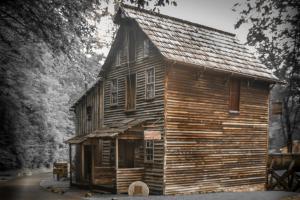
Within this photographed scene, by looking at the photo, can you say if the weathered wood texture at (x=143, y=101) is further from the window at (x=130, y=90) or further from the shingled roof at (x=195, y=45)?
the shingled roof at (x=195, y=45)

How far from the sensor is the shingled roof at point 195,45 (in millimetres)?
21094

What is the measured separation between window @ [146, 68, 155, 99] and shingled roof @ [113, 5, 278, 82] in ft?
6.03

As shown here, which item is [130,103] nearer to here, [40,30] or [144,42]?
[144,42]

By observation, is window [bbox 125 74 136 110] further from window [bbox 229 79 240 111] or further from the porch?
window [bbox 229 79 240 111]

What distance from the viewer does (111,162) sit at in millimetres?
24469

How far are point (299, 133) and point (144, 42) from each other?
135 feet

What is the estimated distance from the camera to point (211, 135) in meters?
22.2

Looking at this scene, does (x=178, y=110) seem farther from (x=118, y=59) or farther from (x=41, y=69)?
(x=41, y=69)

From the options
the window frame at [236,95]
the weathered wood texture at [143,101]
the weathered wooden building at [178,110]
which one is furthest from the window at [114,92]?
the window frame at [236,95]

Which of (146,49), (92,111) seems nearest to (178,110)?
(146,49)

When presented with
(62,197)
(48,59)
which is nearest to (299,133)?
(48,59)

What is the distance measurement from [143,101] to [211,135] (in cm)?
419

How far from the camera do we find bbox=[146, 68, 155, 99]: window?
21484 mm

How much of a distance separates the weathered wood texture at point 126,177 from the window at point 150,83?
398 cm
